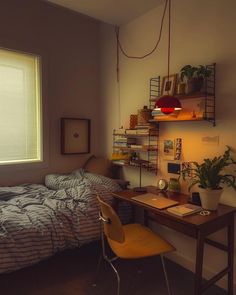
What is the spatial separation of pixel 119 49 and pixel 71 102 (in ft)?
2.95

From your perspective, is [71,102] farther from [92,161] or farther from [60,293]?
[60,293]

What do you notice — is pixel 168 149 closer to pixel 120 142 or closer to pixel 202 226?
pixel 120 142

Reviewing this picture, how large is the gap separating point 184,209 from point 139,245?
43 cm

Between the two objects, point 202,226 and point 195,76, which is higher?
point 195,76

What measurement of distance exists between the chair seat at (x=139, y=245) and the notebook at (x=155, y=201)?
0.82 ft

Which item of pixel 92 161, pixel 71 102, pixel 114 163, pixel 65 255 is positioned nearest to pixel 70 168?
pixel 92 161

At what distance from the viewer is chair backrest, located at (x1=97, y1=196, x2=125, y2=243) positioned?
1703mm

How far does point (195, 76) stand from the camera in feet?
6.96

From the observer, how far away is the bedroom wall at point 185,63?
204 centimetres

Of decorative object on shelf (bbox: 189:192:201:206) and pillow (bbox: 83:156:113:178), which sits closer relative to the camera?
decorative object on shelf (bbox: 189:192:201:206)

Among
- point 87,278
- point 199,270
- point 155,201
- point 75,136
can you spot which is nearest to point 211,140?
point 155,201

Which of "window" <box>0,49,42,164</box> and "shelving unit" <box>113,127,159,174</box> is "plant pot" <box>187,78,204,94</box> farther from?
"window" <box>0,49,42,164</box>

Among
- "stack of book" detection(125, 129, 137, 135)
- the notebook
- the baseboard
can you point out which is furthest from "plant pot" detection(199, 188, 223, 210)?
"stack of book" detection(125, 129, 137, 135)

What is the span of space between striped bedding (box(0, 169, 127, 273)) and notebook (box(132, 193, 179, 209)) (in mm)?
419
